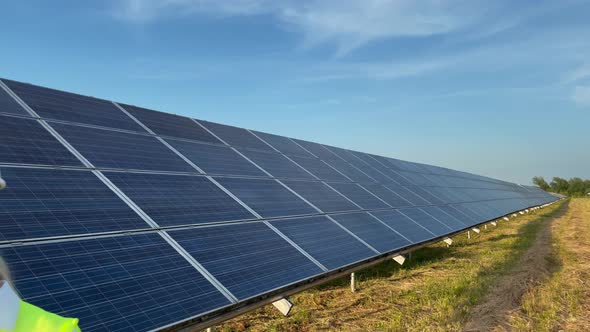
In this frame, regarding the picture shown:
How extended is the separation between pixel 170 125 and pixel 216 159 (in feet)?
6.52

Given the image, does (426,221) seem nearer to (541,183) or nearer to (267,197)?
(267,197)

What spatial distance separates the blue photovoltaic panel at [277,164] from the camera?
11.9 meters

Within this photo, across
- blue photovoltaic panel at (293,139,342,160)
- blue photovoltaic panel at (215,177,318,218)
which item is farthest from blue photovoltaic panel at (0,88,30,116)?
blue photovoltaic panel at (293,139,342,160)

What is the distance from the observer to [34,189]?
5.79 m

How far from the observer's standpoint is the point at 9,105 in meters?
7.62

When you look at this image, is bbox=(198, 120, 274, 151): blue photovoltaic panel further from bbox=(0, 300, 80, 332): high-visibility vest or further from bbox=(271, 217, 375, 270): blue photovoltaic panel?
bbox=(0, 300, 80, 332): high-visibility vest

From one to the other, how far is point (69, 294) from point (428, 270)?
1125 cm

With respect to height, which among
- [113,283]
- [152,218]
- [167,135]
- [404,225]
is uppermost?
[167,135]

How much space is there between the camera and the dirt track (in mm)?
8359

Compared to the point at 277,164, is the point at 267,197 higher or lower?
lower

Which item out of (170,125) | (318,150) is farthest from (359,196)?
(170,125)

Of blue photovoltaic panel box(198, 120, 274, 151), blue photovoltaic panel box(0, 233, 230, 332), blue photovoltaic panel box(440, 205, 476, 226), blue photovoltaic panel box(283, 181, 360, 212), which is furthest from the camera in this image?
blue photovoltaic panel box(440, 205, 476, 226)

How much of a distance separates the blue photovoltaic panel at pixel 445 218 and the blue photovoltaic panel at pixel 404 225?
2592mm

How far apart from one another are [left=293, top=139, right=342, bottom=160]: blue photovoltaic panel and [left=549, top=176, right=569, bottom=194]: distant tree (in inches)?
5923
